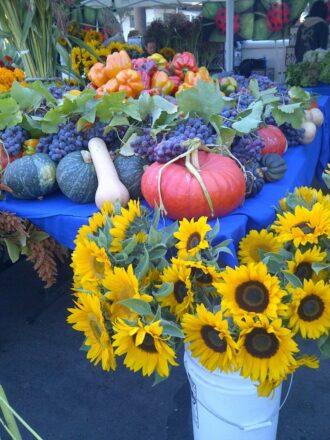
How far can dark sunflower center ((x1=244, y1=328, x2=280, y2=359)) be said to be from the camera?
3.15 ft

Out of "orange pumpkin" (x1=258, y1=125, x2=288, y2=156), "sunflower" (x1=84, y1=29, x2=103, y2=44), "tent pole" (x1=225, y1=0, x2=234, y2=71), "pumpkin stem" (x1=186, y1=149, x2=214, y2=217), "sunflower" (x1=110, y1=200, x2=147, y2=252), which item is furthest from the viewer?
"tent pole" (x1=225, y1=0, x2=234, y2=71)

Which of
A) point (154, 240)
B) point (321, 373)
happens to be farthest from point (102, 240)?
point (321, 373)

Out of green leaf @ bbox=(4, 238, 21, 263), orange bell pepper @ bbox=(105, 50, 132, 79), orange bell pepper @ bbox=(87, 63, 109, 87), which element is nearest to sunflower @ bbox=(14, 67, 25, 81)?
orange bell pepper @ bbox=(87, 63, 109, 87)

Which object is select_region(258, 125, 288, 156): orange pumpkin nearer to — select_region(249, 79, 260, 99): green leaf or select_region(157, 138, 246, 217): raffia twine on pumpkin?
select_region(249, 79, 260, 99): green leaf

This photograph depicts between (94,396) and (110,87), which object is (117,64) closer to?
(110,87)

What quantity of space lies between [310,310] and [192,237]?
13.5 inches

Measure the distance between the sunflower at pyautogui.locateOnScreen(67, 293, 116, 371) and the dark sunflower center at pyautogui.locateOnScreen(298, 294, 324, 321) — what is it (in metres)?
0.47

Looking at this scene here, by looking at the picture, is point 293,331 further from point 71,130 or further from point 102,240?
point 71,130

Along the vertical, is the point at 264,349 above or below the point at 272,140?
below

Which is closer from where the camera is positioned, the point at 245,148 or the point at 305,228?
the point at 305,228

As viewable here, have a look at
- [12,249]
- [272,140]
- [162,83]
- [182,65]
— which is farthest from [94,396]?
[182,65]

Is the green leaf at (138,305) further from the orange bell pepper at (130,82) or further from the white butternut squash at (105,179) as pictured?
the orange bell pepper at (130,82)

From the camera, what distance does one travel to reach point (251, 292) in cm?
97

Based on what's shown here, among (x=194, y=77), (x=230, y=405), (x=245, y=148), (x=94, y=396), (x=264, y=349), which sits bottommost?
(x=94, y=396)
